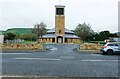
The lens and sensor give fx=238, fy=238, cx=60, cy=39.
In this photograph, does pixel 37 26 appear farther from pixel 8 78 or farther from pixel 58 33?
pixel 8 78

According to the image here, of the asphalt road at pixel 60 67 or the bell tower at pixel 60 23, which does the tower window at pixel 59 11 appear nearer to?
the bell tower at pixel 60 23

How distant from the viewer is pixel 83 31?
9888cm

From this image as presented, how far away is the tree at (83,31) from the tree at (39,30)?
15.3 meters

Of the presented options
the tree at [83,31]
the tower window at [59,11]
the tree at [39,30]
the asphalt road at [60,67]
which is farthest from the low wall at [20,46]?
the tree at [39,30]

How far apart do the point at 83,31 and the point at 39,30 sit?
19865 millimetres

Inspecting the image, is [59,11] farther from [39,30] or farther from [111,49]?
[111,49]

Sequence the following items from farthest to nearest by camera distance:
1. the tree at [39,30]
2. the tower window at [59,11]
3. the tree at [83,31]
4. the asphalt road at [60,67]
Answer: the tree at [39,30], the tree at [83,31], the tower window at [59,11], the asphalt road at [60,67]

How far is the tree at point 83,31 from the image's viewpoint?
9719cm

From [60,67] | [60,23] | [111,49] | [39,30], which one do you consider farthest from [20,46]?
[39,30]

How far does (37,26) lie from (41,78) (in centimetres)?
9835

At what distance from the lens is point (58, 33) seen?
3597 inches

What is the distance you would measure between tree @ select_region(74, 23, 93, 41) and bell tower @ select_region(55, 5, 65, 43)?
34.2 feet

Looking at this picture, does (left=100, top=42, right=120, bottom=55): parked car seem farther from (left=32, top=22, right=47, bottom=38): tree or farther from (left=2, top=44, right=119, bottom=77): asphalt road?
(left=32, top=22, right=47, bottom=38): tree

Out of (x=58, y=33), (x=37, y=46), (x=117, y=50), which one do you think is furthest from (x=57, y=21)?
(x=117, y=50)
